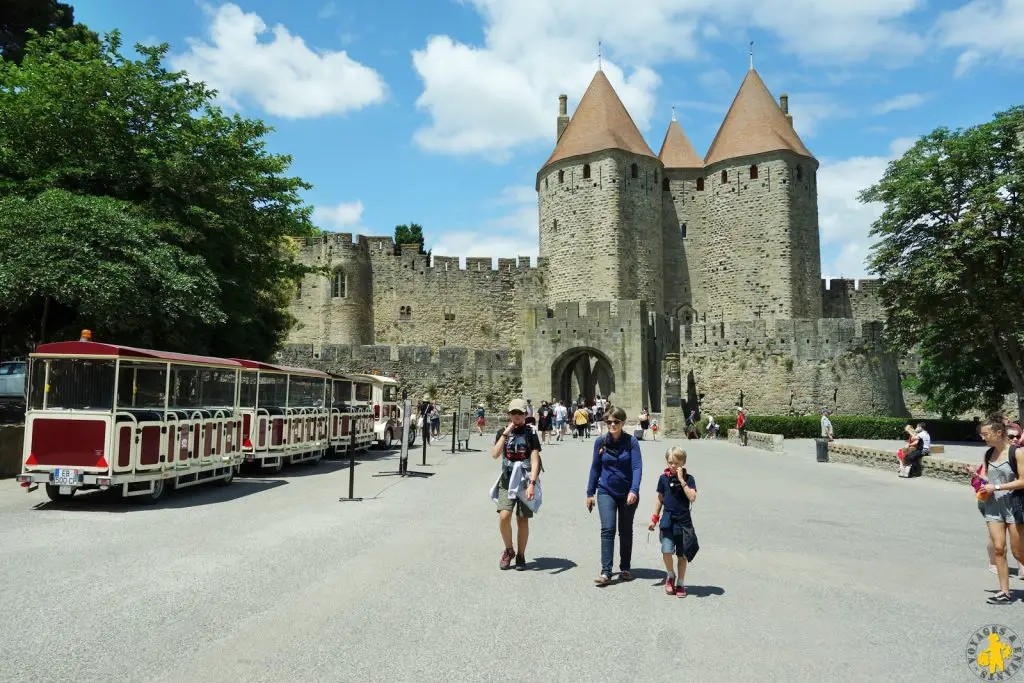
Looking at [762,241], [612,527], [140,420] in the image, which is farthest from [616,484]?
[762,241]

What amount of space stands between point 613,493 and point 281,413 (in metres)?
10.2

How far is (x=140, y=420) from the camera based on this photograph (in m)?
10.5

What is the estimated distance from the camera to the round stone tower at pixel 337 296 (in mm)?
44250

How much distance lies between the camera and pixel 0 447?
1366 centimetres

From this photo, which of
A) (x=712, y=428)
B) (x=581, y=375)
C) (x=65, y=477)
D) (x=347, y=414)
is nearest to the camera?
(x=65, y=477)

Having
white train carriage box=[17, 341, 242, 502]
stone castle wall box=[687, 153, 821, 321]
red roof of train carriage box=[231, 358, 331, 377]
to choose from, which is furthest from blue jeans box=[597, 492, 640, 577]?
stone castle wall box=[687, 153, 821, 321]

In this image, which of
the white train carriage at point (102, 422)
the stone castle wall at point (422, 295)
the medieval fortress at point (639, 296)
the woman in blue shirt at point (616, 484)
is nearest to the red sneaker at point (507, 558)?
the woman in blue shirt at point (616, 484)

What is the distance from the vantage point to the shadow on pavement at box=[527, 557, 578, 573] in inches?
276

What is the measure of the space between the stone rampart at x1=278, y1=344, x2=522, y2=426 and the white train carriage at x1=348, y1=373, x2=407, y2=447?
9.26 metres

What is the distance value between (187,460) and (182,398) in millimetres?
1037

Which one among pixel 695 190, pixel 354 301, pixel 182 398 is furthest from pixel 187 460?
pixel 695 190

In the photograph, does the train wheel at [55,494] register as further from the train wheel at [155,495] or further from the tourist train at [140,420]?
the train wheel at [155,495]

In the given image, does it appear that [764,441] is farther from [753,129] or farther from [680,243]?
[753,129]

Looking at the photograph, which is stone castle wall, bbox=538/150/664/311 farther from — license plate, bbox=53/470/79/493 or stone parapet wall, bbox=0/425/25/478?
license plate, bbox=53/470/79/493
